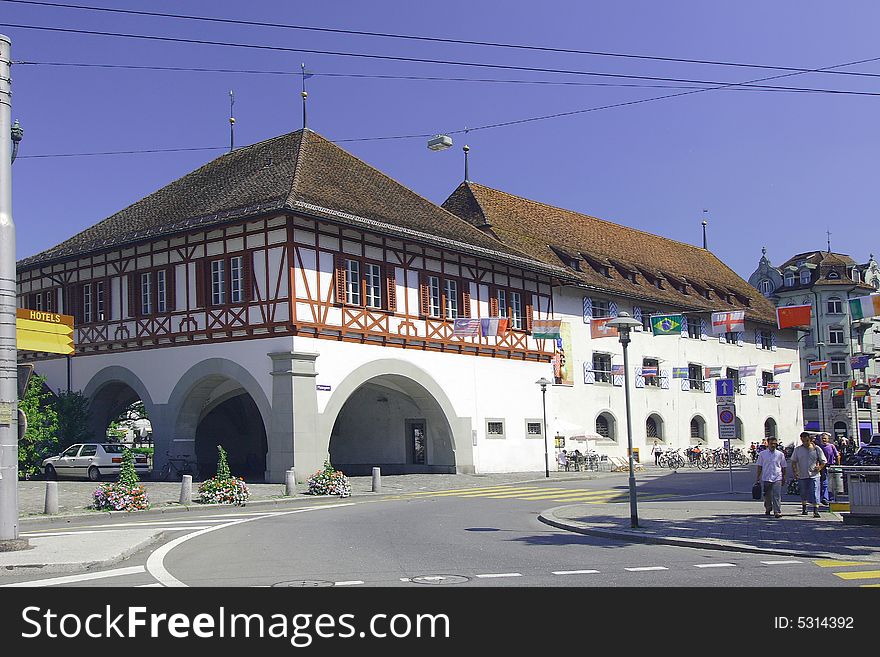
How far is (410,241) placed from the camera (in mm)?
34250

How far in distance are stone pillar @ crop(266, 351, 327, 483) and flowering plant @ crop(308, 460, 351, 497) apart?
220 centimetres

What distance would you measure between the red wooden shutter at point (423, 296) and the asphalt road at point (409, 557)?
14.9 meters

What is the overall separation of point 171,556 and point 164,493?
1399 cm

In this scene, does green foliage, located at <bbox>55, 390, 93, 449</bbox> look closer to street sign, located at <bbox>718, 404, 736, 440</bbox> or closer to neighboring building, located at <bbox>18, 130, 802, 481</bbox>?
neighboring building, located at <bbox>18, 130, 802, 481</bbox>

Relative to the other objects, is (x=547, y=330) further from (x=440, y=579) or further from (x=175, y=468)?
(x=440, y=579)

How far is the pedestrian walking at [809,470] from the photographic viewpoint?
59.1ft

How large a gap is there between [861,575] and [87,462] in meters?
27.8

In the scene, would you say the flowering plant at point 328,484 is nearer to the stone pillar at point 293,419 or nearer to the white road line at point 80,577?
the stone pillar at point 293,419

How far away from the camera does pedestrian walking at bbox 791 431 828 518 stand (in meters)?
18.0

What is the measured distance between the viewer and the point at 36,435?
1342 inches

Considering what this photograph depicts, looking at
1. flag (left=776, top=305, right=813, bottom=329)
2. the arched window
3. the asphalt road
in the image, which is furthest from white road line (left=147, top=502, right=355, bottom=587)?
the arched window

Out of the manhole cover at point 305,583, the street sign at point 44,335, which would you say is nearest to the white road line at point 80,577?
the manhole cover at point 305,583
